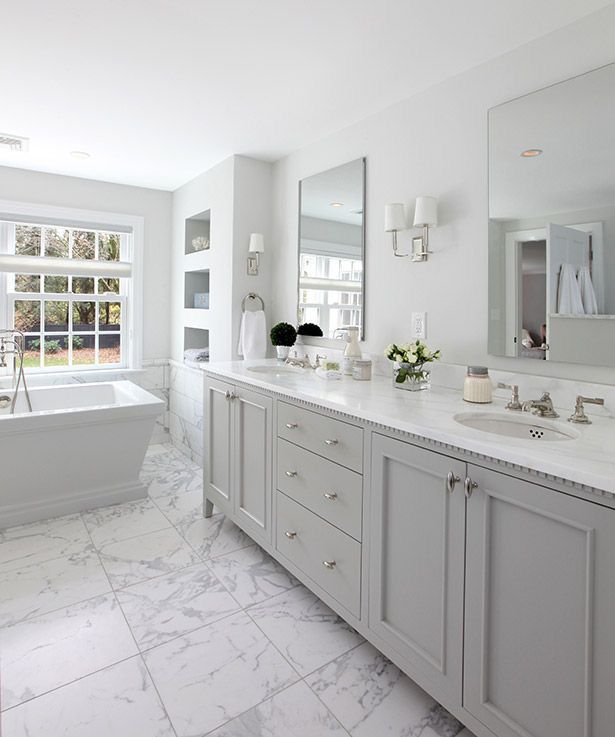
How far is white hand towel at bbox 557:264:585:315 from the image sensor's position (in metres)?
1.75

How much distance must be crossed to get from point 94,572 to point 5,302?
2.57m

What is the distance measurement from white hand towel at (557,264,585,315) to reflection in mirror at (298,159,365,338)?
111cm

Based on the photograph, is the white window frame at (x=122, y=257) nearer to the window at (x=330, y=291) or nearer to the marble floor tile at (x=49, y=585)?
the window at (x=330, y=291)

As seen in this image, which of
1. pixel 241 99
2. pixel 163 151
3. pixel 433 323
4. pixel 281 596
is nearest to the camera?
pixel 281 596

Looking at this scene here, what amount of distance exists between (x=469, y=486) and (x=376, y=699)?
0.85 meters

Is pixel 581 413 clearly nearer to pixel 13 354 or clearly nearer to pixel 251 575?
pixel 251 575

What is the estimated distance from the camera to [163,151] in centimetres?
329

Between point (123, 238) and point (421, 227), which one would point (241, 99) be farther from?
point (123, 238)

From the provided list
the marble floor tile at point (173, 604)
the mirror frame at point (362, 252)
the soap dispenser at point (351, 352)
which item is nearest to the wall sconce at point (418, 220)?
the mirror frame at point (362, 252)

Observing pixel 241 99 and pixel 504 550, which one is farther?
pixel 241 99

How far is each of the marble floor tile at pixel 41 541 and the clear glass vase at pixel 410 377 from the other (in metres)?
1.92

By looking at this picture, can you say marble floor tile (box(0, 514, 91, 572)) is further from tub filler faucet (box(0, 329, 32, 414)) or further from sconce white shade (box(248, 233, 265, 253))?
sconce white shade (box(248, 233, 265, 253))

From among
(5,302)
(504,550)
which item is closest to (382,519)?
(504,550)

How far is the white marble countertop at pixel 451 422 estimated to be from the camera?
112cm
